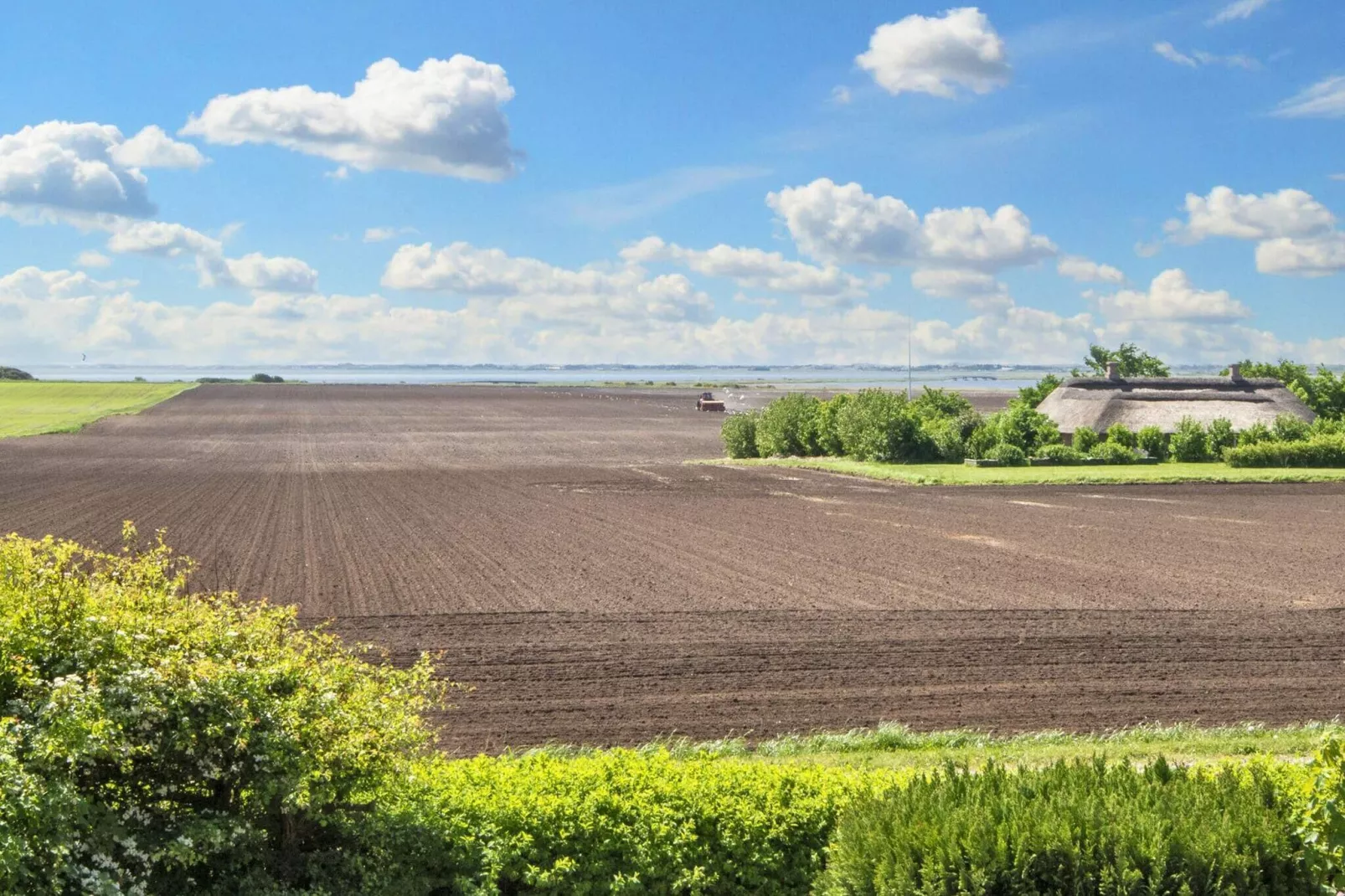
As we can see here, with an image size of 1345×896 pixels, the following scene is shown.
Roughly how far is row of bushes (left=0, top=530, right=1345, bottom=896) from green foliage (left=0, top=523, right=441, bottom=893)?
2 centimetres

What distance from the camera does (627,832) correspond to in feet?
26.5

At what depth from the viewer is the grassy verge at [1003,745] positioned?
12.2m

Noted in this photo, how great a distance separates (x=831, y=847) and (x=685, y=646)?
11197 millimetres

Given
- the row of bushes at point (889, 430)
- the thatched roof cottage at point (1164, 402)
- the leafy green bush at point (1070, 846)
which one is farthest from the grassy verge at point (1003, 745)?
the thatched roof cottage at point (1164, 402)

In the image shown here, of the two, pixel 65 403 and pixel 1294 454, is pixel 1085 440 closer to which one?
pixel 1294 454

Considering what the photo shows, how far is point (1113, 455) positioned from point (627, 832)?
166ft

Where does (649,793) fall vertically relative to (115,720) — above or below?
below

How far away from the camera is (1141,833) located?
7.46 metres

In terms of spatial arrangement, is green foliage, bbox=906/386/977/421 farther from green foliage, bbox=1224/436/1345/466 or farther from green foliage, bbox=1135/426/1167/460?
green foliage, bbox=1224/436/1345/466

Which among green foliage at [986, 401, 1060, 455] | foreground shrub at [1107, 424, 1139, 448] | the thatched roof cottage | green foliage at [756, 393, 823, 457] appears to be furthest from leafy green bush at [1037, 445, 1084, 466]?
green foliage at [756, 393, 823, 457]

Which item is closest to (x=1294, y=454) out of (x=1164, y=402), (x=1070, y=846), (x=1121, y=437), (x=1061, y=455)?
(x=1121, y=437)

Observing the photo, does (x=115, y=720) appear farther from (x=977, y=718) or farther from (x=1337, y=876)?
(x=977, y=718)

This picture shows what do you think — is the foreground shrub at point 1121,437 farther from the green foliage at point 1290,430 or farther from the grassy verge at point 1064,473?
the green foliage at point 1290,430

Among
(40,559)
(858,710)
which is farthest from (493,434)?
(40,559)
